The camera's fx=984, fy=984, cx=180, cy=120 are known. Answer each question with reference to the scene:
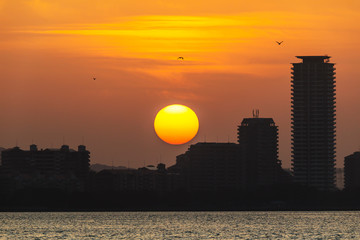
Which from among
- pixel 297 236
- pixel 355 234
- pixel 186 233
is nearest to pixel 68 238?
pixel 186 233

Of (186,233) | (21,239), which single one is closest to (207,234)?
(186,233)

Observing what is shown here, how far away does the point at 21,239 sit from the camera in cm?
15488

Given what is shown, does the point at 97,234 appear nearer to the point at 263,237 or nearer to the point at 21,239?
the point at 21,239

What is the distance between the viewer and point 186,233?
6747 inches

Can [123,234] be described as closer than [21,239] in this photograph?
No

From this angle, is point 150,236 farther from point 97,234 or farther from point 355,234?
point 355,234

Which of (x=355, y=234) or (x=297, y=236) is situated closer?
(x=297, y=236)

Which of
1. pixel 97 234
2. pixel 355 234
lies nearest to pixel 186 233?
pixel 97 234

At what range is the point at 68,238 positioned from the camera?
154375 mm

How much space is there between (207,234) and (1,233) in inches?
1499

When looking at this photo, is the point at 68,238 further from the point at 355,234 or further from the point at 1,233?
the point at 355,234

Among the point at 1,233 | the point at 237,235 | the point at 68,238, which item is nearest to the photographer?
the point at 68,238

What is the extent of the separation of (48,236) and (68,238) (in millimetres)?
8116

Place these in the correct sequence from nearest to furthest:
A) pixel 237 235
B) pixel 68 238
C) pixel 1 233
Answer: pixel 68 238 < pixel 237 235 < pixel 1 233
